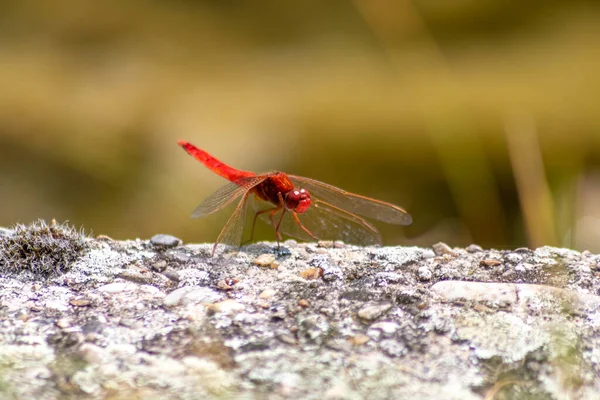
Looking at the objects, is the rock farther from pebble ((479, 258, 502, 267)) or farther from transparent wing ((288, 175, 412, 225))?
pebble ((479, 258, 502, 267))

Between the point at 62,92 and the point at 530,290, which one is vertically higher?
the point at 62,92

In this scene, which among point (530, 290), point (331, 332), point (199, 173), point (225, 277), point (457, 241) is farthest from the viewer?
point (199, 173)

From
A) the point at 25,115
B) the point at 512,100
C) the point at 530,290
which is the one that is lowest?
the point at 530,290

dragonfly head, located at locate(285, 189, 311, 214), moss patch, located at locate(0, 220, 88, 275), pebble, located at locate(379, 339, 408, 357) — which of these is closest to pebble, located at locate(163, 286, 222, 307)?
moss patch, located at locate(0, 220, 88, 275)

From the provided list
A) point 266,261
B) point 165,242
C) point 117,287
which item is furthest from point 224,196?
point 117,287

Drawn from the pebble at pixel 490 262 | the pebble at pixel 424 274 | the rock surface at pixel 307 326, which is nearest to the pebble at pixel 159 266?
the rock surface at pixel 307 326

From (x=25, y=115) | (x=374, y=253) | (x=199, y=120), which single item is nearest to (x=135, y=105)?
(x=199, y=120)

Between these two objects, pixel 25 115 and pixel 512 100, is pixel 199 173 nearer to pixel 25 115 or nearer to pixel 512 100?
pixel 25 115

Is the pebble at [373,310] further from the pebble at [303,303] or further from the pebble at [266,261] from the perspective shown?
the pebble at [266,261]
